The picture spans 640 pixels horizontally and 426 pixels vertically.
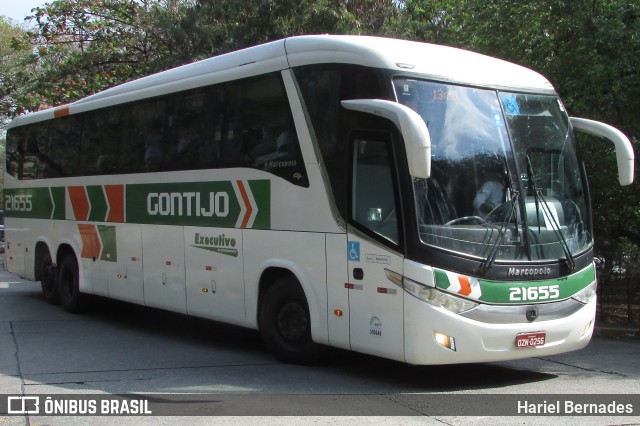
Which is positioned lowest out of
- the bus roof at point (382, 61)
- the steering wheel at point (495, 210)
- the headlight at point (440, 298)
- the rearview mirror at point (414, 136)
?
the headlight at point (440, 298)

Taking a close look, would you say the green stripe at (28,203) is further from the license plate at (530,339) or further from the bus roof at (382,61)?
the license plate at (530,339)

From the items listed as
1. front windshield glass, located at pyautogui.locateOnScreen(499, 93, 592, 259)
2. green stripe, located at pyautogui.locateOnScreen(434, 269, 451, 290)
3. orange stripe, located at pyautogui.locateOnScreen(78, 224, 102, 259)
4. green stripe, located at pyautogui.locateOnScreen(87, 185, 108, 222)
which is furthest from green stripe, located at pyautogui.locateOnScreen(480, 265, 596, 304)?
orange stripe, located at pyautogui.locateOnScreen(78, 224, 102, 259)

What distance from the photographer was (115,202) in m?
12.5

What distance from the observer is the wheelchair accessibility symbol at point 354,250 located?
8.04m

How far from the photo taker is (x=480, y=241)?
299 inches

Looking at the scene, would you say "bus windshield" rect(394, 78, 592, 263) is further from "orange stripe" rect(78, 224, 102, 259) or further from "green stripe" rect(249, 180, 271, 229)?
"orange stripe" rect(78, 224, 102, 259)

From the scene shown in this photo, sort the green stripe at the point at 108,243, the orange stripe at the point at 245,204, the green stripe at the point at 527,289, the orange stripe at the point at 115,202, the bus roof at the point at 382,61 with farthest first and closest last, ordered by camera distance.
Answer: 1. the green stripe at the point at 108,243
2. the orange stripe at the point at 115,202
3. the orange stripe at the point at 245,204
4. the bus roof at the point at 382,61
5. the green stripe at the point at 527,289

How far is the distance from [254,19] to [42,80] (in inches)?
329

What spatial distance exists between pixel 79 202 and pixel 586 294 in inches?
347

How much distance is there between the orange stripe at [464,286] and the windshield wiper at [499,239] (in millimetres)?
162

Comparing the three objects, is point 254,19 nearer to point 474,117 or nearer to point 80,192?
point 80,192

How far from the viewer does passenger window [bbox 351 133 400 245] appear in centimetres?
772

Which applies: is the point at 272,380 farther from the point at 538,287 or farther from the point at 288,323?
the point at 538,287

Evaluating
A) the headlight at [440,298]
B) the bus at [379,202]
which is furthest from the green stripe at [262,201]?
the headlight at [440,298]
